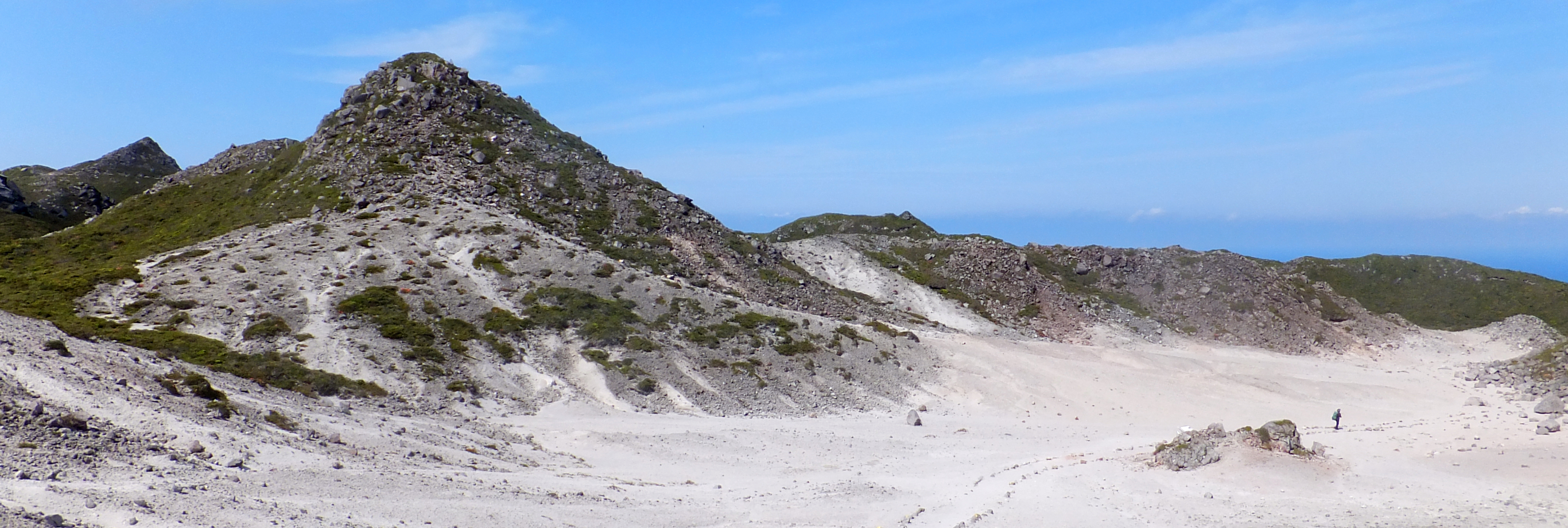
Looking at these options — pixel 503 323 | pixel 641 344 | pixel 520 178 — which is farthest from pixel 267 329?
pixel 520 178

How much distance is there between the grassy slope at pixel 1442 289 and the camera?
8969cm

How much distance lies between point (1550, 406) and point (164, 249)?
91762 mm

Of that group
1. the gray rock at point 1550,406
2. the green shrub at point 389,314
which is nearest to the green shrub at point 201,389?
the green shrub at point 389,314

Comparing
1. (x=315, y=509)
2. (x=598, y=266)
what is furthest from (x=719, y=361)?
(x=315, y=509)

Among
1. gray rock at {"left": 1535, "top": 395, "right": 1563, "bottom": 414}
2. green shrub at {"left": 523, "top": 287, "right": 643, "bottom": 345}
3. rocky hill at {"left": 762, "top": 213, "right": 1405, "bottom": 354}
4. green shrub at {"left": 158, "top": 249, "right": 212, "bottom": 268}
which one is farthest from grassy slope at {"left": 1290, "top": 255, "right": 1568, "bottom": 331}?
green shrub at {"left": 158, "top": 249, "right": 212, "bottom": 268}

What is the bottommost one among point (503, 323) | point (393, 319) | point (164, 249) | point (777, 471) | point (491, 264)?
point (777, 471)

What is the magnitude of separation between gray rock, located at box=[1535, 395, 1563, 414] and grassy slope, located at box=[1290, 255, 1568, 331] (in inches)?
2089

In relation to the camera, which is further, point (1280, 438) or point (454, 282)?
point (454, 282)

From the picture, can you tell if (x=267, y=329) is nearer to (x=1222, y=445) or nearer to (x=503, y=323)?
(x=503, y=323)

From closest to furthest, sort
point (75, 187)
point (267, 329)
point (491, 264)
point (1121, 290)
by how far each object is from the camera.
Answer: point (267, 329)
point (491, 264)
point (1121, 290)
point (75, 187)

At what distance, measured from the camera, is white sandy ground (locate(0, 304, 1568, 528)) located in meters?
21.6

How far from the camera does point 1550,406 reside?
43000 mm

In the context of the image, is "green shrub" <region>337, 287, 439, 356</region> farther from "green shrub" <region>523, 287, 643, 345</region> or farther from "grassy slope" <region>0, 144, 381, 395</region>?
"grassy slope" <region>0, 144, 381, 395</region>

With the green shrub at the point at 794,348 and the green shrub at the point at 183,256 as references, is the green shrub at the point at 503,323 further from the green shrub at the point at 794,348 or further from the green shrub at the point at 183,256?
the green shrub at the point at 183,256
